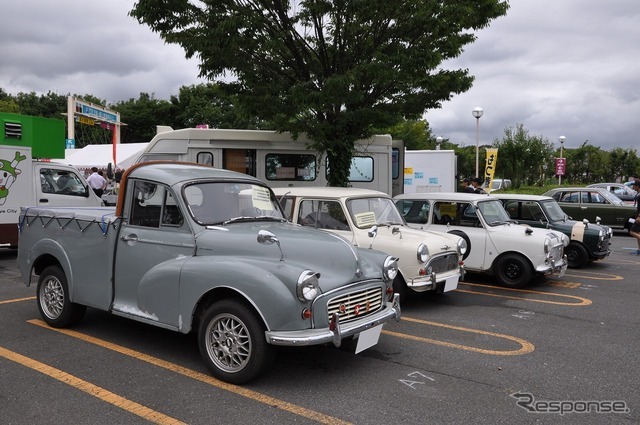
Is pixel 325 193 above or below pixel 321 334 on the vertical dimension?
above

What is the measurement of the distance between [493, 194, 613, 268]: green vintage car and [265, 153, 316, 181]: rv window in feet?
17.3

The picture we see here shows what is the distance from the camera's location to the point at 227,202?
5.25 m

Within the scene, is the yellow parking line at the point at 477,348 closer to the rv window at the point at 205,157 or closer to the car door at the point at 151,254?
the car door at the point at 151,254

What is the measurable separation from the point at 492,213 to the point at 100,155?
25236 mm

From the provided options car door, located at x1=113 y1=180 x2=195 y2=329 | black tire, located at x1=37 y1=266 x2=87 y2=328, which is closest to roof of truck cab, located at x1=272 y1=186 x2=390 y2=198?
car door, located at x1=113 y1=180 x2=195 y2=329

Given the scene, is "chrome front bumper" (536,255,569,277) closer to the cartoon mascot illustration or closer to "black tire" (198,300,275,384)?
"black tire" (198,300,275,384)

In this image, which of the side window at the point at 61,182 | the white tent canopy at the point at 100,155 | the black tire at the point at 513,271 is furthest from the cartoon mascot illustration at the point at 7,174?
the white tent canopy at the point at 100,155

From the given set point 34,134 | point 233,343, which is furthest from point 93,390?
point 34,134

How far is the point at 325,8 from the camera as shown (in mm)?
10555

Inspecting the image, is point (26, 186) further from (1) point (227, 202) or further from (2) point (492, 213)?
(2) point (492, 213)

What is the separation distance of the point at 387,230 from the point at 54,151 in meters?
8.35

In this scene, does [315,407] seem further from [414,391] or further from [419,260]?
[419,260]

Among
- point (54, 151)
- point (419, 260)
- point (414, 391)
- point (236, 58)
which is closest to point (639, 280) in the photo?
point (419, 260)

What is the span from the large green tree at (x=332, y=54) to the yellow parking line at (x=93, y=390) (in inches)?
292
